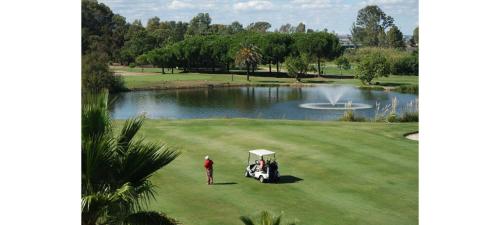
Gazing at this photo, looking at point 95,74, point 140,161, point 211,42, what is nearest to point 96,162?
point 140,161

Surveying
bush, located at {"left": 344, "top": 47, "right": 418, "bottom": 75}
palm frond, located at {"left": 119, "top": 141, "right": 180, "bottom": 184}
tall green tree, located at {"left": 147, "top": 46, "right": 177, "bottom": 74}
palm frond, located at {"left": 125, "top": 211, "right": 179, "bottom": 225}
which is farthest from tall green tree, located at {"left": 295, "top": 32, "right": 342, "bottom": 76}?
palm frond, located at {"left": 125, "top": 211, "right": 179, "bottom": 225}

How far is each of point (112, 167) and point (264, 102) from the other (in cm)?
523

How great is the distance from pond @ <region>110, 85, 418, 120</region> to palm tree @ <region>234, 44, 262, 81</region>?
15.5 inches

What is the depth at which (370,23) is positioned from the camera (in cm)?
904

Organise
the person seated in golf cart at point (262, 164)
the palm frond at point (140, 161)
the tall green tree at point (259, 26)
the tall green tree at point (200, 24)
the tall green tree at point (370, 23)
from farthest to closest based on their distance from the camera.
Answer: the person seated in golf cart at point (262, 164), the tall green tree at point (259, 26), the tall green tree at point (200, 24), the tall green tree at point (370, 23), the palm frond at point (140, 161)

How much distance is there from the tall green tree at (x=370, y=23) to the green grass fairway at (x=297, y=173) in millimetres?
1637

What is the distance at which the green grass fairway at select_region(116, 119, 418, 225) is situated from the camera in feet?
28.9

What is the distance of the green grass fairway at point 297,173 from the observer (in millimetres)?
8797

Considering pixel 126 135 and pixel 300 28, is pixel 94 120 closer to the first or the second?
pixel 126 135

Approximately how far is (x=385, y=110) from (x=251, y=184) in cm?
273

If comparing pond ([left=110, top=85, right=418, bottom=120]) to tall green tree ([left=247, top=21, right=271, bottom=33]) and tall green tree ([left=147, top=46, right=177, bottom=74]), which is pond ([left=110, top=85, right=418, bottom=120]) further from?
tall green tree ([left=247, top=21, right=271, bottom=33])

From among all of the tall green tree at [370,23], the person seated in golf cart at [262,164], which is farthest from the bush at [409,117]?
the person seated in golf cart at [262,164]

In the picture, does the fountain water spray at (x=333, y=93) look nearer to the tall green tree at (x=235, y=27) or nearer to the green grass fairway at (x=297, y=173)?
the green grass fairway at (x=297, y=173)
